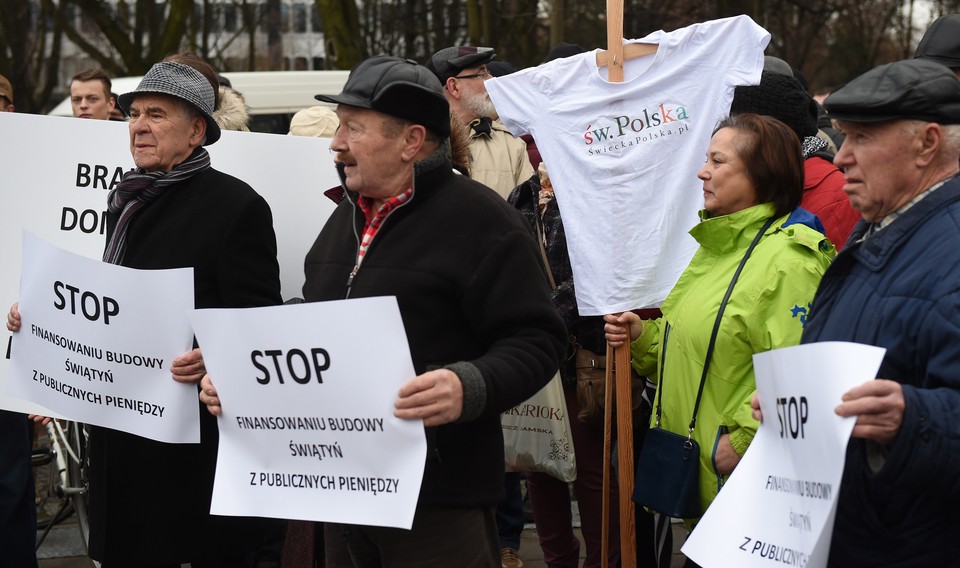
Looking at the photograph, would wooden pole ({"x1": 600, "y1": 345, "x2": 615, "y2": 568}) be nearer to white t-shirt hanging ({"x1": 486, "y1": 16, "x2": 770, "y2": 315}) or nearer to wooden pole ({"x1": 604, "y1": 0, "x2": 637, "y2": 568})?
wooden pole ({"x1": 604, "y1": 0, "x2": 637, "y2": 568})

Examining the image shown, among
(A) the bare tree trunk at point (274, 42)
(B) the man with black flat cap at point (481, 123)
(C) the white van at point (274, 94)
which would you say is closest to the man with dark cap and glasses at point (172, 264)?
(B) the man with black flat cap at point (481, 123)

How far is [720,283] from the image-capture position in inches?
145

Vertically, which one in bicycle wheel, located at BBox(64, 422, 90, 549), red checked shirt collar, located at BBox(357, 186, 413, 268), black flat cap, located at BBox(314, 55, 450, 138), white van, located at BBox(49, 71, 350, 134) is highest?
black flat cap, located at BBox(314, 55, 450, 138)

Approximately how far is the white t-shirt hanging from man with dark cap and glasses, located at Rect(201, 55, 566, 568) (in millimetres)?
1317

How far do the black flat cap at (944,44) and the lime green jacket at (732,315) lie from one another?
1185 mm

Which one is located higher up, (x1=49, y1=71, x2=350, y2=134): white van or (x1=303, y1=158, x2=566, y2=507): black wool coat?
(x1=303, y1=158, x2=566, y2=507): black wool coat

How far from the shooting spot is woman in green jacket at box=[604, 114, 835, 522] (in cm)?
351

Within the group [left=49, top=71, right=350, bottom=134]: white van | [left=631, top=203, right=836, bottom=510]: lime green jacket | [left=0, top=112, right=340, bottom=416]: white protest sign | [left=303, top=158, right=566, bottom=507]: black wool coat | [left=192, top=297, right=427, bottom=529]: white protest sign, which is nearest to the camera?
[left=192, top=297, right=427, bottom=529]: white protest sign

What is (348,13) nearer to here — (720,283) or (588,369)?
(588,369)

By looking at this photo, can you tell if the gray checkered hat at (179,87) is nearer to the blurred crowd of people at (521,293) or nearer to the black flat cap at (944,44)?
the blurred crowd of people at (521,293)

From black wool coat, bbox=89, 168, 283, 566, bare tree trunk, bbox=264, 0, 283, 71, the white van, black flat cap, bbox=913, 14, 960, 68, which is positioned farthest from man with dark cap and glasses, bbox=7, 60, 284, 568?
bare tree trunk, bbox=264, 0, 283, 71

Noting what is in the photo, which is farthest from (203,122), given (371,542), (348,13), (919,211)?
(348,13)

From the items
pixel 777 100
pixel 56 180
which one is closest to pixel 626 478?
pixel 777 100

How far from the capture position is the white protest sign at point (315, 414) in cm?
277
